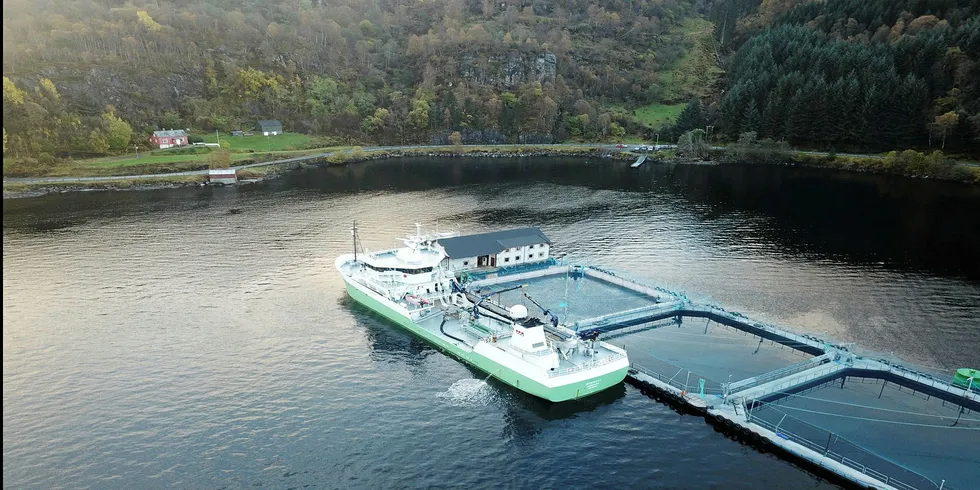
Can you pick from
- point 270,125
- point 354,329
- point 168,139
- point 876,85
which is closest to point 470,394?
point 354,329

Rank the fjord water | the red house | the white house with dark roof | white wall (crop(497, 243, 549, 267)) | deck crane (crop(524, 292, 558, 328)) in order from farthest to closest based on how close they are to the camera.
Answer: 1. the red house
2. white wall (crop(497, 243, 549, 267))
3. the white house with dark roof
4. deck crane (crop(524, 292, 558, 328))
5. the fjord water

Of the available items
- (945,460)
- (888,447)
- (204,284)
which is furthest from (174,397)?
(945,460)

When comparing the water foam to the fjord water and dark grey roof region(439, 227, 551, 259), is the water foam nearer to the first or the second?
the fjord water

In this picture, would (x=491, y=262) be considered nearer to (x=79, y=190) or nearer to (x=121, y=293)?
(x=121, y=293)

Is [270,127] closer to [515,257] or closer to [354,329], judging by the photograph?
[515,257]

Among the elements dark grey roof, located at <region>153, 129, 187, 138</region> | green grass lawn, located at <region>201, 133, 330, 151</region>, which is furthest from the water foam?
dark grey roof, located at <region>153, 129, 187, 138</region>
